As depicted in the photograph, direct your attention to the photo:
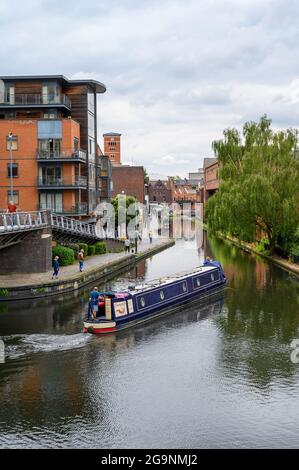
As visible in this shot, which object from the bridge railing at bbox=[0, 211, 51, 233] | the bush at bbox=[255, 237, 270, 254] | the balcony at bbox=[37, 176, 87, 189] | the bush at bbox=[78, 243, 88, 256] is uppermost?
the balcony at bbox=[37, 176, 87, 189]

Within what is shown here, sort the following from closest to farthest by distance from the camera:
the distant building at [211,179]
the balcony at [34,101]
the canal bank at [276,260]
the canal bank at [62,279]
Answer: the canal bank at [62,279], the canal bank at [276,260], the balcony at [34,101], the distant building at [211,179]

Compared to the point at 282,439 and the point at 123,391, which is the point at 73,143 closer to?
the point at 123,391

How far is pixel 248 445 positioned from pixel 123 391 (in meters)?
4.49

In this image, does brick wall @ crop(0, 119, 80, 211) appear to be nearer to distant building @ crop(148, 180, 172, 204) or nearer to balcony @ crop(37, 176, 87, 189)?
balcony @ crop(37, 176, 87, 189)

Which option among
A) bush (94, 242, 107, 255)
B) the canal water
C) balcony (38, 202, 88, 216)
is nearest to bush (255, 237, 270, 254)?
bush (94, 242, 107, 255)

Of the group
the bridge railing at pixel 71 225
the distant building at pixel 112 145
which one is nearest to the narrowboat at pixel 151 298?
the bridge railing at pixel 71 225

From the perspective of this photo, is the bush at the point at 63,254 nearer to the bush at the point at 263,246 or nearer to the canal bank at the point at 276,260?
the canal bank at the point at 276,260

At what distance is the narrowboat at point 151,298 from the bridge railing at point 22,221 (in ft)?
23.2

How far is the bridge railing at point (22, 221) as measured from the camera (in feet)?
93.1

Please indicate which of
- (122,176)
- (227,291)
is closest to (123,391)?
(227,291)

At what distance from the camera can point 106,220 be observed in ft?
192

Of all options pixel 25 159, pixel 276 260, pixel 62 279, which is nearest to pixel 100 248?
pixel 25 159

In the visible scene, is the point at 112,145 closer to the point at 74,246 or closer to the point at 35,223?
the point at 74,246

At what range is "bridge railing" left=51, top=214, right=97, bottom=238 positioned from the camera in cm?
3741
